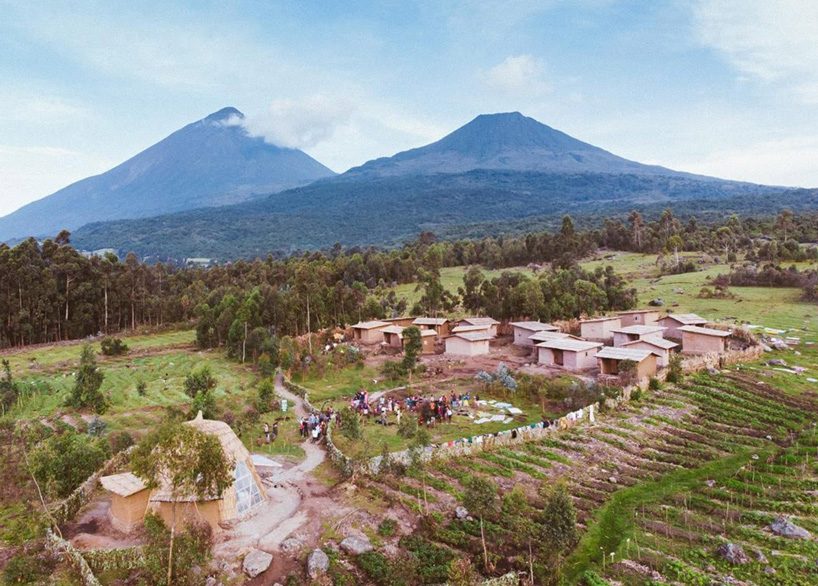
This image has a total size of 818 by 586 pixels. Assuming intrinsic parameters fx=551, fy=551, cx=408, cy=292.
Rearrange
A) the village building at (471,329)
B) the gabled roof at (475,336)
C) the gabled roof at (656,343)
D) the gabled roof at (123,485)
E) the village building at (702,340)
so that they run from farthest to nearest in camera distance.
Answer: the village building at (471,329) < the gabled roof at (475,336) < the village building at (702,340) < the gabled roof at (656,343) < the gabled roof at (123,485)

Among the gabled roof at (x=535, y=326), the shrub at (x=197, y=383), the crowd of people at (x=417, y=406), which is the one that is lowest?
the crowd of people at (x=417, y=406)

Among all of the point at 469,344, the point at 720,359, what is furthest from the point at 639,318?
the point at 469,344

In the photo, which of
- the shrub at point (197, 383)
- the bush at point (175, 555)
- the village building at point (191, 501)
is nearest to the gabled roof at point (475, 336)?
the shrub at point (197, 383)

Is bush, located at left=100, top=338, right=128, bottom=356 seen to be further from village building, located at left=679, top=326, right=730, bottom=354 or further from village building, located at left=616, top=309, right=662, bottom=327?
village building, located at left=679, top=326, right=730, bottom=354

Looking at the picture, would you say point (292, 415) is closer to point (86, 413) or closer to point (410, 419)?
point (410, 419)

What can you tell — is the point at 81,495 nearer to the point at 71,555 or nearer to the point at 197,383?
the point at 71,555

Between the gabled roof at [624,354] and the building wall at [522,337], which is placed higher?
the gabled roof at [624,354]

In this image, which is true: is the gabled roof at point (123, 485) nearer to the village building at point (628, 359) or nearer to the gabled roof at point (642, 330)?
the village building at point (628, 359)
